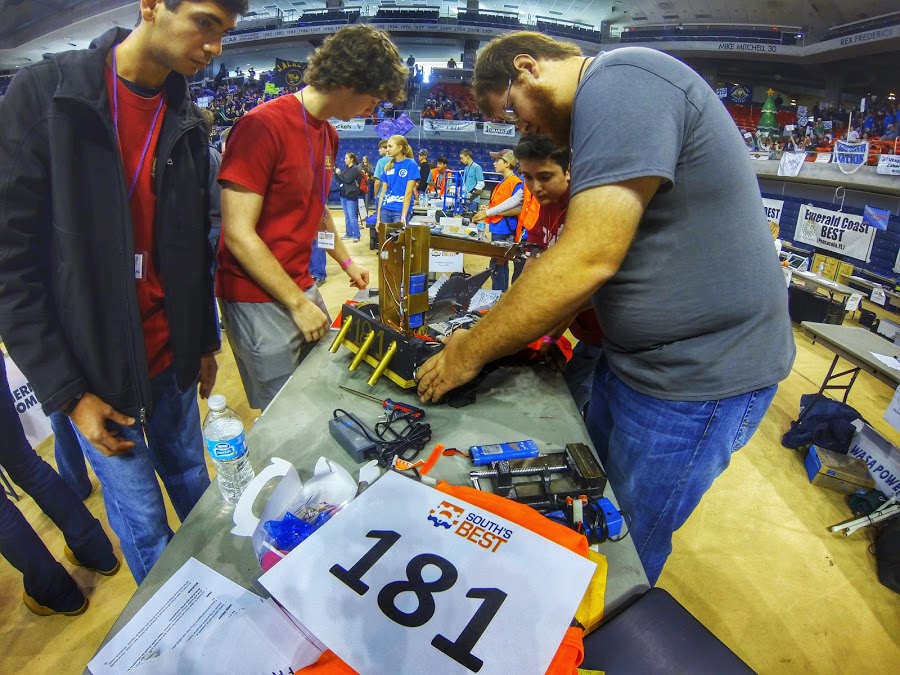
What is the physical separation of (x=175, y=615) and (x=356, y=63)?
152 cm

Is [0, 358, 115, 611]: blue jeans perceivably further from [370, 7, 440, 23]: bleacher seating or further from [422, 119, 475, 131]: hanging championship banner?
[370, 7, 440, 23]: bleacher seating

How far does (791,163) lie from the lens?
7895 mm

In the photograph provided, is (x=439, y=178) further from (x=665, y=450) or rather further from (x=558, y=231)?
(x=665, y=450)

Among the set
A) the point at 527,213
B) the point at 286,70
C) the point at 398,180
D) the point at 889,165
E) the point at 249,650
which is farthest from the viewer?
the point at 286,70

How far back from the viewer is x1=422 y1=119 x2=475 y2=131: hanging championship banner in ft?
48.6

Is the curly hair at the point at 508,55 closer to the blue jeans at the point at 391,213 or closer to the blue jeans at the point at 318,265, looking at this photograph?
the blue jeans at the point at 318,265

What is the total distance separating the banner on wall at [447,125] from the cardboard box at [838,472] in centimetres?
1432

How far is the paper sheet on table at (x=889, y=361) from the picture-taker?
8.41 feet

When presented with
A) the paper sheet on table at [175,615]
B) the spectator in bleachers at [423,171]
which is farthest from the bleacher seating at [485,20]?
the paper sheet on table at [175,615]

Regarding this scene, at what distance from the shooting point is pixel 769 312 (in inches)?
38.3

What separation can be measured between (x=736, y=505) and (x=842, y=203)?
24.2 ft

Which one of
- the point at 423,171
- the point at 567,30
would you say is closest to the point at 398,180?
the point at 423,171

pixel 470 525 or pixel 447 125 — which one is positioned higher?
pixel 470 525

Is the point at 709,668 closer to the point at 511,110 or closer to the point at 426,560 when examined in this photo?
the point at 426,560
